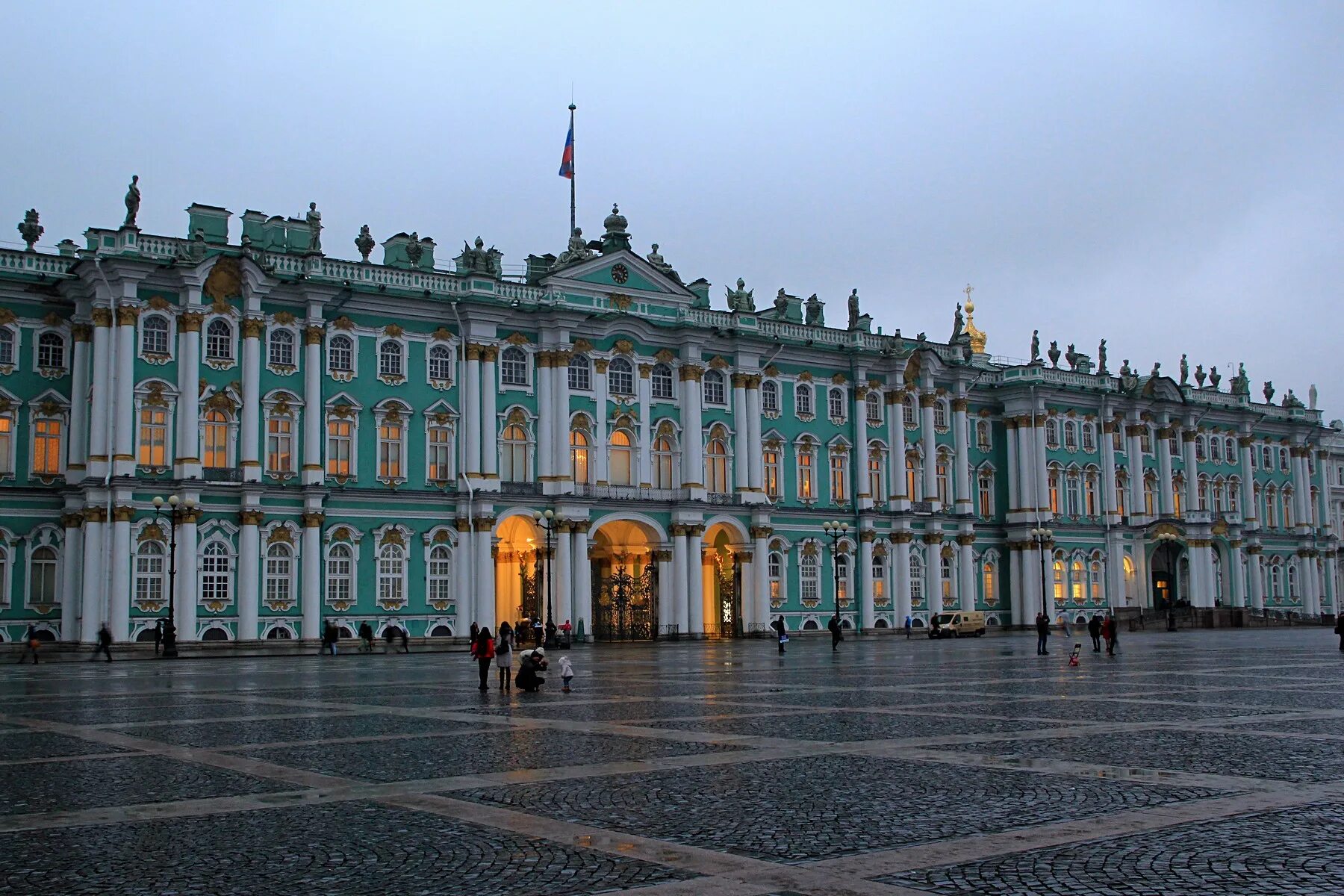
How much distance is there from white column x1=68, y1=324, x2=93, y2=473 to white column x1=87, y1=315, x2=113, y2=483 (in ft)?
3.84

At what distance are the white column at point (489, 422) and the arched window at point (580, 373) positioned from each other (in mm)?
3934

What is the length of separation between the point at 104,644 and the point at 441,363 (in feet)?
65.1

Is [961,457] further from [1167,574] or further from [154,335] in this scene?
[154,335]

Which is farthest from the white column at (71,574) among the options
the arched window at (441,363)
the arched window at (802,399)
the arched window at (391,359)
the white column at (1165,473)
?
the white column at (1165,473)

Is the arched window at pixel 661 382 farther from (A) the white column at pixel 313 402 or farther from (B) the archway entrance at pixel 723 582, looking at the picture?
(A) the white column at pixel 313 402

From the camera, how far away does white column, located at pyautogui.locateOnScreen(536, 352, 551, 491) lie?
2501 inches

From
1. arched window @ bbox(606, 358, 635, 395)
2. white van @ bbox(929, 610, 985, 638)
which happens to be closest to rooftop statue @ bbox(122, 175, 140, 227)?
arched window @ bbox(606, 358, 635, 395)

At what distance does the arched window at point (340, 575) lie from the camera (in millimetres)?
58312

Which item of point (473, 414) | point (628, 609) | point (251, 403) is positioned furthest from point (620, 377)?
point (251, 403)

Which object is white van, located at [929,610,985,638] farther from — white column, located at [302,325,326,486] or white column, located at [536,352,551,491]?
white column, located at [302,325,326,486]

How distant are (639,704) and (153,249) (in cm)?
3846

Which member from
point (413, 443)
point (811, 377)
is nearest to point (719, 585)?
point (811, 377)

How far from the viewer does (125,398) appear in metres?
53.8

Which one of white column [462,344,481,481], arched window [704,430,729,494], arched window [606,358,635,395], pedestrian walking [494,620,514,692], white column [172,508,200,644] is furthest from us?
arched window [704,430,729,494]
